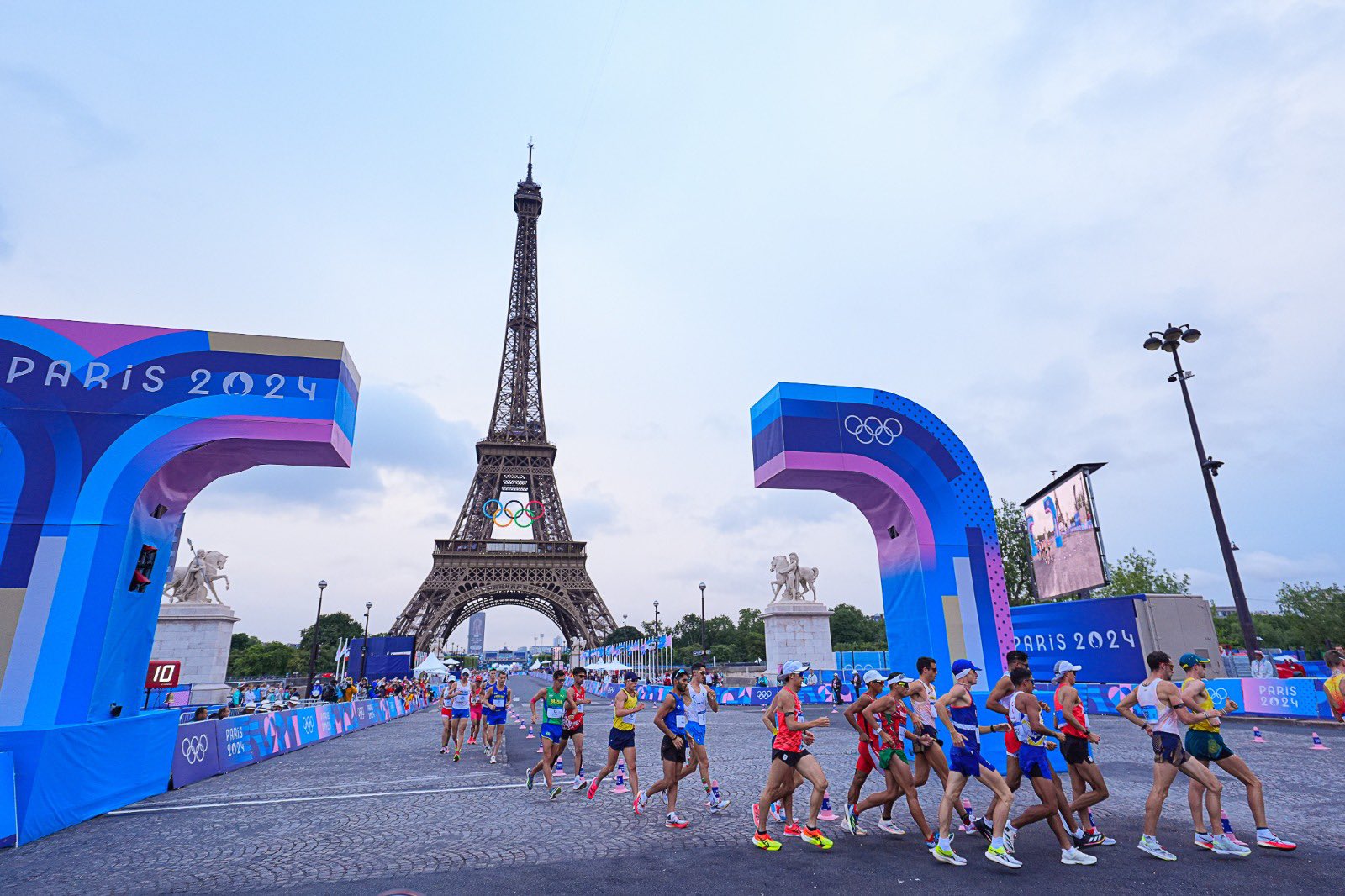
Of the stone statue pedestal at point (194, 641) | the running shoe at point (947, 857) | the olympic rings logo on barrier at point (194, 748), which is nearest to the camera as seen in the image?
the running shoe at point (947, 857)

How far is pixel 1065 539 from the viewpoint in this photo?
83.7 ft

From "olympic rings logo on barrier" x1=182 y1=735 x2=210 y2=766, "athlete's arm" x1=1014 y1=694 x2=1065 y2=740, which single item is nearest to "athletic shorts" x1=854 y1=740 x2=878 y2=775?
"athlete's arm" x1=1014 y1=694 x2=1065 y2=740

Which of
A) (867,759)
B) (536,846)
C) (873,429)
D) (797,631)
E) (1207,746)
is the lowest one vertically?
(536,846)

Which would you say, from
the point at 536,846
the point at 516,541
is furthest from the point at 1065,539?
the point at 516,541

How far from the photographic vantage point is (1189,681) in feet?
21.1

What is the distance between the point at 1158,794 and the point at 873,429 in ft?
22.2

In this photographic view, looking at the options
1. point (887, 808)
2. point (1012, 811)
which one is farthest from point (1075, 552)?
point (887, 808)

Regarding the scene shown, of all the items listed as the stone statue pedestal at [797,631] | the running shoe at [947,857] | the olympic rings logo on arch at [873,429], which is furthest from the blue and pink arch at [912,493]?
the stone statue pedestal at [797,631]

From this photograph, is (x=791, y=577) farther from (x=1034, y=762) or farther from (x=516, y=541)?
(x=516, y=541)

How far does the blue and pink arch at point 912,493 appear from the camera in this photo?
445 inches

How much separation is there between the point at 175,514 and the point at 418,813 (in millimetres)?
6782

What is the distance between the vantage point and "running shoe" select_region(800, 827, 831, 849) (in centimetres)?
652

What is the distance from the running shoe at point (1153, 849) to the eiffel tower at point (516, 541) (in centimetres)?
5191

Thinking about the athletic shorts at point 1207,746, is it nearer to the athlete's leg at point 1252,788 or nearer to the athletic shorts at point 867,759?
the athlete's leg at point 1252,788
